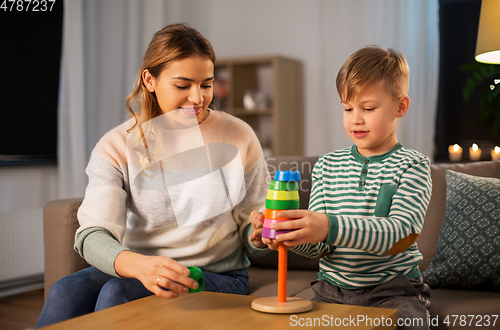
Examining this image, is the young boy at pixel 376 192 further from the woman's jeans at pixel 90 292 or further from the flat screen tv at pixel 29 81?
the flat screen tv at pixel 29 81

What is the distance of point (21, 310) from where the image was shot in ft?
8.89

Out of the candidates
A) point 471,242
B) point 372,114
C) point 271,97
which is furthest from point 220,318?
point 271,97

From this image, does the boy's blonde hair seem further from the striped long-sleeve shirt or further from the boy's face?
the striped long-sleeve shirt

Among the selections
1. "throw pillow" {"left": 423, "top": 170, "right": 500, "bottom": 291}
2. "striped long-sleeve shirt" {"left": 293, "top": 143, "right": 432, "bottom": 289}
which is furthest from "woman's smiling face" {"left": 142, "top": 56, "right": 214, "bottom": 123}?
"throw pillow" {"left": 423, "top": 170, "right": 500, "bottom": 291}

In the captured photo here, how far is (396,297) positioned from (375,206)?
0.20 metres

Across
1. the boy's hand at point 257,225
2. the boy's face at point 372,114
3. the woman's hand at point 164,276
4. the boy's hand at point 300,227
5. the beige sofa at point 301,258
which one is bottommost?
the beige sofa at point 301,258

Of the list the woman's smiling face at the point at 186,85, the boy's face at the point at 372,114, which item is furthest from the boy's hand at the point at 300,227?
the woman's smiling face at the point at 186,85

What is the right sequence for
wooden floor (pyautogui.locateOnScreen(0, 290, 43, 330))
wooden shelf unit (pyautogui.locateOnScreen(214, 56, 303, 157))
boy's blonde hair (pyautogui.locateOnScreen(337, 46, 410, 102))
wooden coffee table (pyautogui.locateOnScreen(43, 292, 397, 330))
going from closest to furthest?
wooden coffee table (pyautogui.locateOnScreen(43, 292, 397, 330)) → boy's blonde hair (pyautogui.locateOnScreen(337, 46, 410, 102)) → wooden floor (pyautogui.locateOnScreen(0, 290, 43, 330)) → wooden shelf unit (pyautogui.locateOnScreen(214, 56, 303, 157))

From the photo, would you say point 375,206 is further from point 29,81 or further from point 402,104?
point 29,81

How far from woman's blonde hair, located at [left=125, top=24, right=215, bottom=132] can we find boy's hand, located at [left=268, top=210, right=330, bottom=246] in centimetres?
62

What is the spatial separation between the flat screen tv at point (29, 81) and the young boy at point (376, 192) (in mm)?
2589

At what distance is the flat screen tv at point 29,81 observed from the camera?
3.08 m

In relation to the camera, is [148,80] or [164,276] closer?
[164,276]

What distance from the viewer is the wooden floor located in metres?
2.46
